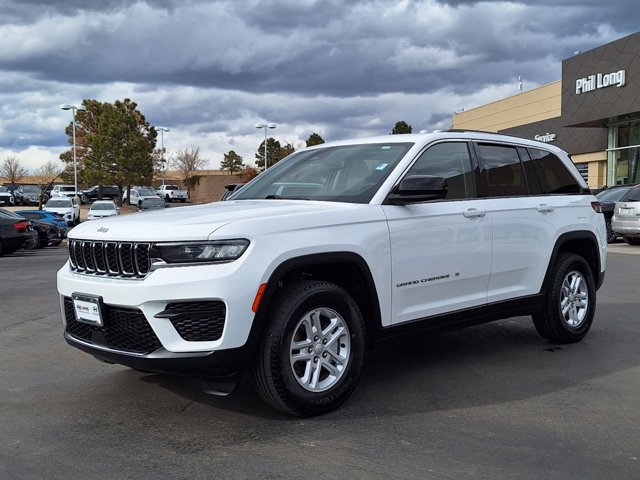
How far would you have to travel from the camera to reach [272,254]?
4039 mm

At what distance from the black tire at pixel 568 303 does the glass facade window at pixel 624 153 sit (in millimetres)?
25743

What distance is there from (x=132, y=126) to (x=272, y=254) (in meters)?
50.2

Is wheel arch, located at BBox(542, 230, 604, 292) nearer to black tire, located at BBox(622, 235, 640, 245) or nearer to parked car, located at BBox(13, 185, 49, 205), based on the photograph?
black tire, located at BBox(622, 235, 640, 245)

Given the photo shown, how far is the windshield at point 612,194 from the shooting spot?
18730 millimetres

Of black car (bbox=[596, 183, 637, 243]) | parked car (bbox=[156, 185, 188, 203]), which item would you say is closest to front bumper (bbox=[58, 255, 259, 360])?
black car (bbox=[596, 183, 637, 243])

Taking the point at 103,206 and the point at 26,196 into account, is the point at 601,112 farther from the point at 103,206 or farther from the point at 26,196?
the point at 26,196

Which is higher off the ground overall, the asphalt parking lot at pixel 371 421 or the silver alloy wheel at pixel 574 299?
the silver alloy wheel at pixel 574 299

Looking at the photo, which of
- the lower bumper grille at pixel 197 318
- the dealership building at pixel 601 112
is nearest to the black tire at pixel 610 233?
the dealership building at pixel 601 112

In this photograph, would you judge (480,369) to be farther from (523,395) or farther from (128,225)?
(128,225)

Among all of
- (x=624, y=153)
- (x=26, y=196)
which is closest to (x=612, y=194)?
(x=624, y=153)

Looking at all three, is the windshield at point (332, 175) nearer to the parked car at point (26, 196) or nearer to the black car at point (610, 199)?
the black car at point (610, 199)

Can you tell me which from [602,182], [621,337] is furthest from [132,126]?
[621,337]

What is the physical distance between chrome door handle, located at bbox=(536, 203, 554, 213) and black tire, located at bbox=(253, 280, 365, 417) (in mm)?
2379

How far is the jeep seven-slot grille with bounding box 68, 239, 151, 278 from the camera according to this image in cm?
407
